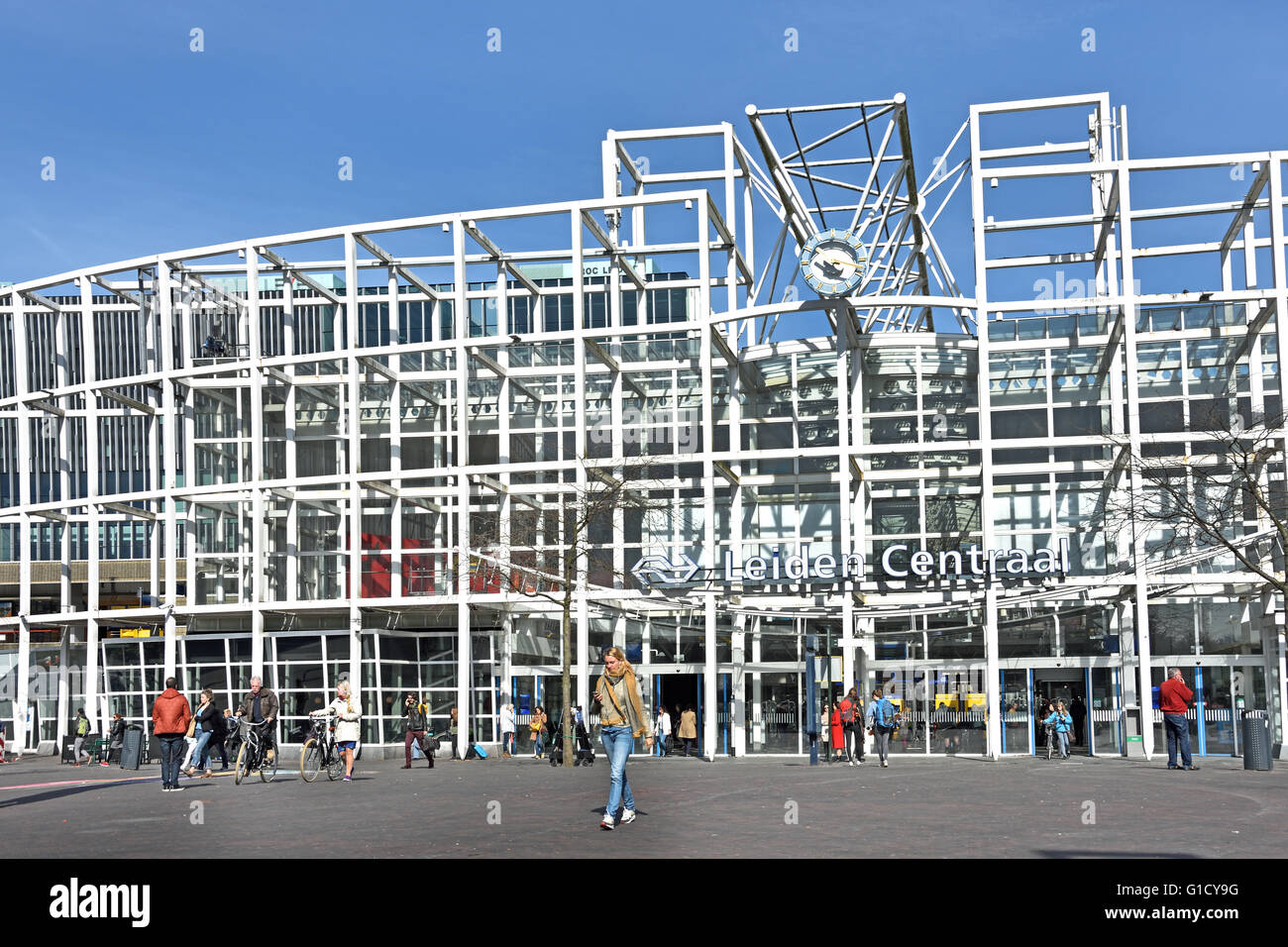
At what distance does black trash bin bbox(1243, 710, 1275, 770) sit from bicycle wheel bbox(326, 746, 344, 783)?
16.6m

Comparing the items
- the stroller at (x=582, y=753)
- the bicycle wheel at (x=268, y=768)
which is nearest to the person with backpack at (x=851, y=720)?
the stroller at (x=582, y=753)

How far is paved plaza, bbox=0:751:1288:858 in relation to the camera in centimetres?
1309

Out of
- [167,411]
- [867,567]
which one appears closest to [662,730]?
[867,567]

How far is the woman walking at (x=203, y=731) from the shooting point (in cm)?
2606

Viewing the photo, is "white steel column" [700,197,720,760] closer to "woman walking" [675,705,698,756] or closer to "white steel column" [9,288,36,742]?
"woman walking" [675,705,698,756]

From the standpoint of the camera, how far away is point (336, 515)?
4694cm

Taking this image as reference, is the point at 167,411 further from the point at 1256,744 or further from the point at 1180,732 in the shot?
the point at 1256,744

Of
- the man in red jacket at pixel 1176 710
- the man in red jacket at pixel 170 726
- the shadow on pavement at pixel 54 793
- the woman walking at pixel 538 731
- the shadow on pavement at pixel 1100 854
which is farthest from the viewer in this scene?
the woman walking at pixel 538 731

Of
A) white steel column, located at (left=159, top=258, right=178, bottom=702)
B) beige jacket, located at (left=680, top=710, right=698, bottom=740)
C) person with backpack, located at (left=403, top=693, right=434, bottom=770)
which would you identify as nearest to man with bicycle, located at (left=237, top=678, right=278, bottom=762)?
person with backpack, located at (left=403, top=693, right=434, bottom=770)

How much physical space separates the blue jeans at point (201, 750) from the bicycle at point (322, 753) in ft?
6.91

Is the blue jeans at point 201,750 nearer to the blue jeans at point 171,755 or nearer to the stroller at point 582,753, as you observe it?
the blue jeans at point 171,755

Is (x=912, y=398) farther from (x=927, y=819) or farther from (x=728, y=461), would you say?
(x=927, y=819)
